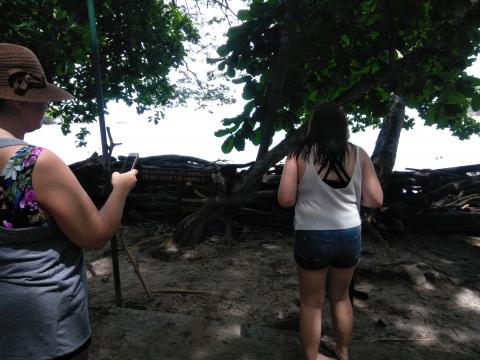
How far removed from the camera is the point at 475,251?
5.61 m

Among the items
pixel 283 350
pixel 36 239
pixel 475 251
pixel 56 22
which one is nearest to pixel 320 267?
pixel 283 350

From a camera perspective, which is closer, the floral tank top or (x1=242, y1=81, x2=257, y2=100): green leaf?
the floral tank top

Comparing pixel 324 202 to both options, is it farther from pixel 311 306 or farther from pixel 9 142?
pixel 9 142

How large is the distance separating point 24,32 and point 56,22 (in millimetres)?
488

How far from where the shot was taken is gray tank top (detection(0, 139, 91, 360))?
112cm

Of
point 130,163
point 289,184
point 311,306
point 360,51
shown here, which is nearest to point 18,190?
point 130,163

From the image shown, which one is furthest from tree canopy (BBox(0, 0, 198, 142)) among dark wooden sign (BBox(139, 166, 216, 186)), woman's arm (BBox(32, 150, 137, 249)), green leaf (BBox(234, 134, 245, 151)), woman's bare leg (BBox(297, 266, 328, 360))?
woman's bare leg (BBox(297, 266, 328, 360))

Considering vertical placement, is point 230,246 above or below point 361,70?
below

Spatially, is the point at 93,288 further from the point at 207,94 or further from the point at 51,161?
the point at 207,94

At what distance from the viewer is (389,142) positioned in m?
7.14

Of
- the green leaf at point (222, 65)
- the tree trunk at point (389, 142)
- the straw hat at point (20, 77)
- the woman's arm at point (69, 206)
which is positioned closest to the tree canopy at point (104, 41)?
the green leaf at point (222, 65)

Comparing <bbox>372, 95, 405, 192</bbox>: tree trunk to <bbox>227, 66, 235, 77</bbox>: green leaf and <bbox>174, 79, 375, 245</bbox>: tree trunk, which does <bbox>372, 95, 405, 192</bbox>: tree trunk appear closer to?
<bbox>174, 79, 375, 245</bbox>: tree trunk

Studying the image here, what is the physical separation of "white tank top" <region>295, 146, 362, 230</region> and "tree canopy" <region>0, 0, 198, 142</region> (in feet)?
14.3

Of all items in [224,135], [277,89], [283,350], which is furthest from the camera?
[224,135]
